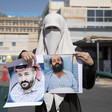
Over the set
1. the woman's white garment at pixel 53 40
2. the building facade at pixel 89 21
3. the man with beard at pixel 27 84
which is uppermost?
the building facade at pixel 89 21

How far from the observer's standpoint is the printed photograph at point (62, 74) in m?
1.95

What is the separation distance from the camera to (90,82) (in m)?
1.97

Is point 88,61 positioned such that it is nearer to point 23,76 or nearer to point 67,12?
point 23,76

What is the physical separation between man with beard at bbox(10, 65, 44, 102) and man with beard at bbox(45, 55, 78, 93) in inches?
2.7

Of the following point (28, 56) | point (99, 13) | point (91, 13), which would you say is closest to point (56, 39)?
point (28, 56)

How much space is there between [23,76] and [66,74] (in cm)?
37

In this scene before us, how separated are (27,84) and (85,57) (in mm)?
545

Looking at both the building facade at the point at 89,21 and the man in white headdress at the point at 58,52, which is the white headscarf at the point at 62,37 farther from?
the building facade at the point at 89,21

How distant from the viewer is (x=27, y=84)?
2004mm

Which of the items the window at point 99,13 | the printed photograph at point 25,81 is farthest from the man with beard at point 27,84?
the window at point 99,13

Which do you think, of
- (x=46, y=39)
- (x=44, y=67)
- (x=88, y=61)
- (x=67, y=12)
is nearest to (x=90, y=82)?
(x=88, y=61)

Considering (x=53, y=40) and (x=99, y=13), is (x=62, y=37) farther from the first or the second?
(x=99, y=13)

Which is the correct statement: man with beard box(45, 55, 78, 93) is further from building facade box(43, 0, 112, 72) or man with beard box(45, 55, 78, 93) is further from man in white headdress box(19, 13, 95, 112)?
building facade box(43, 0, 112, 72)

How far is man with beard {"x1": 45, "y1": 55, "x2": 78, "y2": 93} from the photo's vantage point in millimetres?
1951
